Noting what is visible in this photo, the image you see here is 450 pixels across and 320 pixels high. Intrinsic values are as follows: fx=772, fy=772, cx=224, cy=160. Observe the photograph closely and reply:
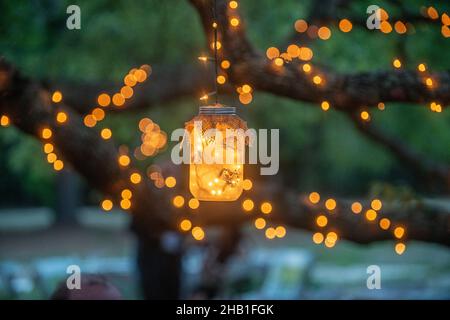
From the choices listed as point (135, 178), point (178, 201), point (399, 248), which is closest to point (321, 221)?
point (399, 248)

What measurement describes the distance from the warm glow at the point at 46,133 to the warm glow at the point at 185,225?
1.31 meters

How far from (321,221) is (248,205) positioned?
622mm

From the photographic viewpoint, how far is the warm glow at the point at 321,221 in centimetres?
623

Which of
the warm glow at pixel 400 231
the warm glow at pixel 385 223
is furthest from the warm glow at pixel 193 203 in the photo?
the warm glow at pixel 400 231

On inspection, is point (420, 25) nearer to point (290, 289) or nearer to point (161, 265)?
point (161, 265)

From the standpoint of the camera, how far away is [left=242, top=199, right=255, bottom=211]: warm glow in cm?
641

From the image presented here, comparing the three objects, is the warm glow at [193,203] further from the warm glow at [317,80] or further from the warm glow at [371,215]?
the warm glow at [317,80]

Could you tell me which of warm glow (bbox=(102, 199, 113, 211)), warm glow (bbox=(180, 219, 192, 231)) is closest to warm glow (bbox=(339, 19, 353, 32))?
warm glow (bbox=(180, 219, 192, 231))

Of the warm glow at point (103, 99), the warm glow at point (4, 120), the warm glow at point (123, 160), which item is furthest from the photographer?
the warm glow at point (103, 99)

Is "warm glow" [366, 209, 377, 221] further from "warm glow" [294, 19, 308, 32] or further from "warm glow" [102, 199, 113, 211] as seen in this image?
"warm glow" [294, 19, 308, 32]

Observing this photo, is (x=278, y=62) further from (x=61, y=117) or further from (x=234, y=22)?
(x=61, y=117)

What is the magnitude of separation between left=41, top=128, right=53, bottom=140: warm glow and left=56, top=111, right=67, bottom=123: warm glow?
97 mm

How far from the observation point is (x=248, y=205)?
6430 millimetres
